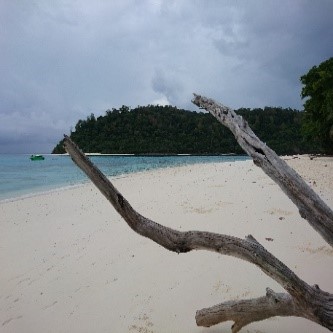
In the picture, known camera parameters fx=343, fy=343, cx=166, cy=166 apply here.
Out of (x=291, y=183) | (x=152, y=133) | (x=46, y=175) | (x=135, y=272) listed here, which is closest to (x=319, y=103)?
(x=46, y=175)

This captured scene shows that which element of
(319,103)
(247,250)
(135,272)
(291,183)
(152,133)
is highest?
(152,133)

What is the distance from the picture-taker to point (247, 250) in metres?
2.14

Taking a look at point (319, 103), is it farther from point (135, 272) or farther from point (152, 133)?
point (152, 133)

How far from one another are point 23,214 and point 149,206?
11.3ft

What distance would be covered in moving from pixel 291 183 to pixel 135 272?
2.62m

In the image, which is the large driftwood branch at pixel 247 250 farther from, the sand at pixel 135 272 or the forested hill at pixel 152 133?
the forested hill at pixel 152 133

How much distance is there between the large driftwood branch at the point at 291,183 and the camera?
228 centimetres

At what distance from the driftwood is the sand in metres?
0.69

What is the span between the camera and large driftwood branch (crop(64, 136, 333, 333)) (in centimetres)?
205

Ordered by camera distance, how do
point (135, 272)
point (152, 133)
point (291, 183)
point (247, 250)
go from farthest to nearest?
point (152, 133) < point (135, 272) < point (291, 183) < point (247, 250)

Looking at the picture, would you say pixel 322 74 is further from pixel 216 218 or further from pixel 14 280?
pixel 14 280

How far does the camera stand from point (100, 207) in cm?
940

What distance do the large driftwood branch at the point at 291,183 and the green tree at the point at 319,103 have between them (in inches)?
1286

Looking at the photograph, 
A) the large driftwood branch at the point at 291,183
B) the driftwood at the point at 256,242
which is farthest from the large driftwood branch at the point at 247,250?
the large driftwood branch at the point at 291,183
